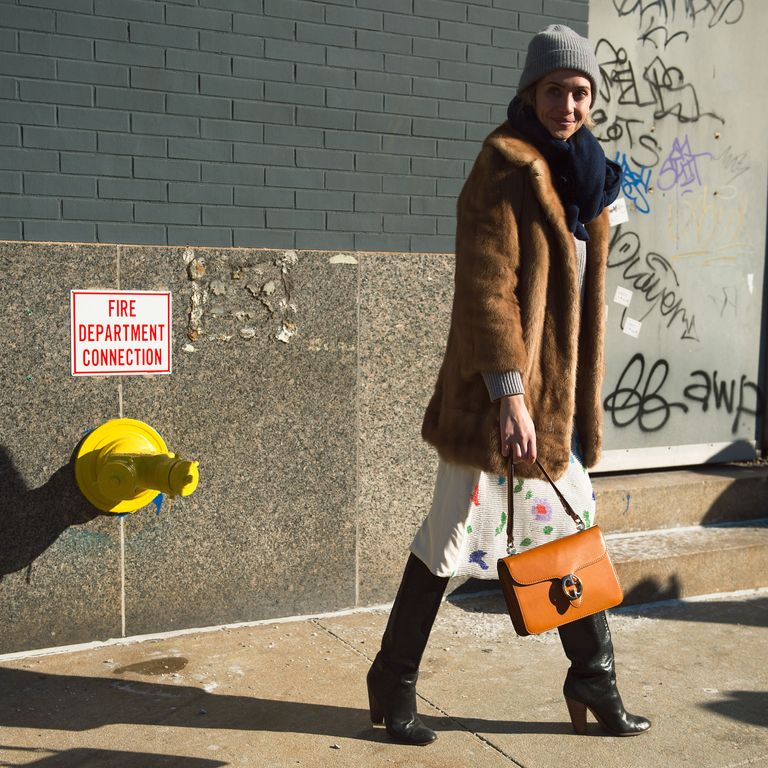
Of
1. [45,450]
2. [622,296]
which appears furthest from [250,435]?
[622,296]

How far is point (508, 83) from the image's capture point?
4.74 metres

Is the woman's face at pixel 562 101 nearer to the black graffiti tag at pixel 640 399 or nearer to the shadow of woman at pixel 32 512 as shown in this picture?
the shadow of woman at pixel 32 512

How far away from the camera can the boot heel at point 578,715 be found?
333cm

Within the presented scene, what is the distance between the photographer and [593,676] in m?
3.26

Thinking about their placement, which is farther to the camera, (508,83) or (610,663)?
(508,83)

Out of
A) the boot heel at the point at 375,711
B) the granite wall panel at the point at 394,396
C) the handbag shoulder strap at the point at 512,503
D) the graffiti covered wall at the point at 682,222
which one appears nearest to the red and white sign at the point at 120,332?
the granite wall panel at the point at 394,396

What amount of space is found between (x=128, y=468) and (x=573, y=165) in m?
1.90

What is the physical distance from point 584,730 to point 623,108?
329 cm

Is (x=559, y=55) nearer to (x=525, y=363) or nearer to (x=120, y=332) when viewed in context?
(x=525, y=363)

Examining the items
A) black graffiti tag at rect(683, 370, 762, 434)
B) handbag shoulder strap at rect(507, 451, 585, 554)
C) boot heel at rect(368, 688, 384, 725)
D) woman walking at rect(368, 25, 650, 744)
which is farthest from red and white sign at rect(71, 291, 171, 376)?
black graffiti tag at rect(683, 370, 762, 434)

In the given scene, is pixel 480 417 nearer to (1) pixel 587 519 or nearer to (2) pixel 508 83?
(1) pixel 587 519

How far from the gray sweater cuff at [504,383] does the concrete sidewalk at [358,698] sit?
114cm

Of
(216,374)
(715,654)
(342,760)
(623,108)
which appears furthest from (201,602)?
(623,108)

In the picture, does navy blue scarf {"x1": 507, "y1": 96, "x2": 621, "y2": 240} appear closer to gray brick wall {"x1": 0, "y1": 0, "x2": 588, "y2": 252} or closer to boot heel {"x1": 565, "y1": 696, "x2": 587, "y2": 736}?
gray brick wall {"x1": 0, "y1": 0, "x2": 588, "y2": 252}
